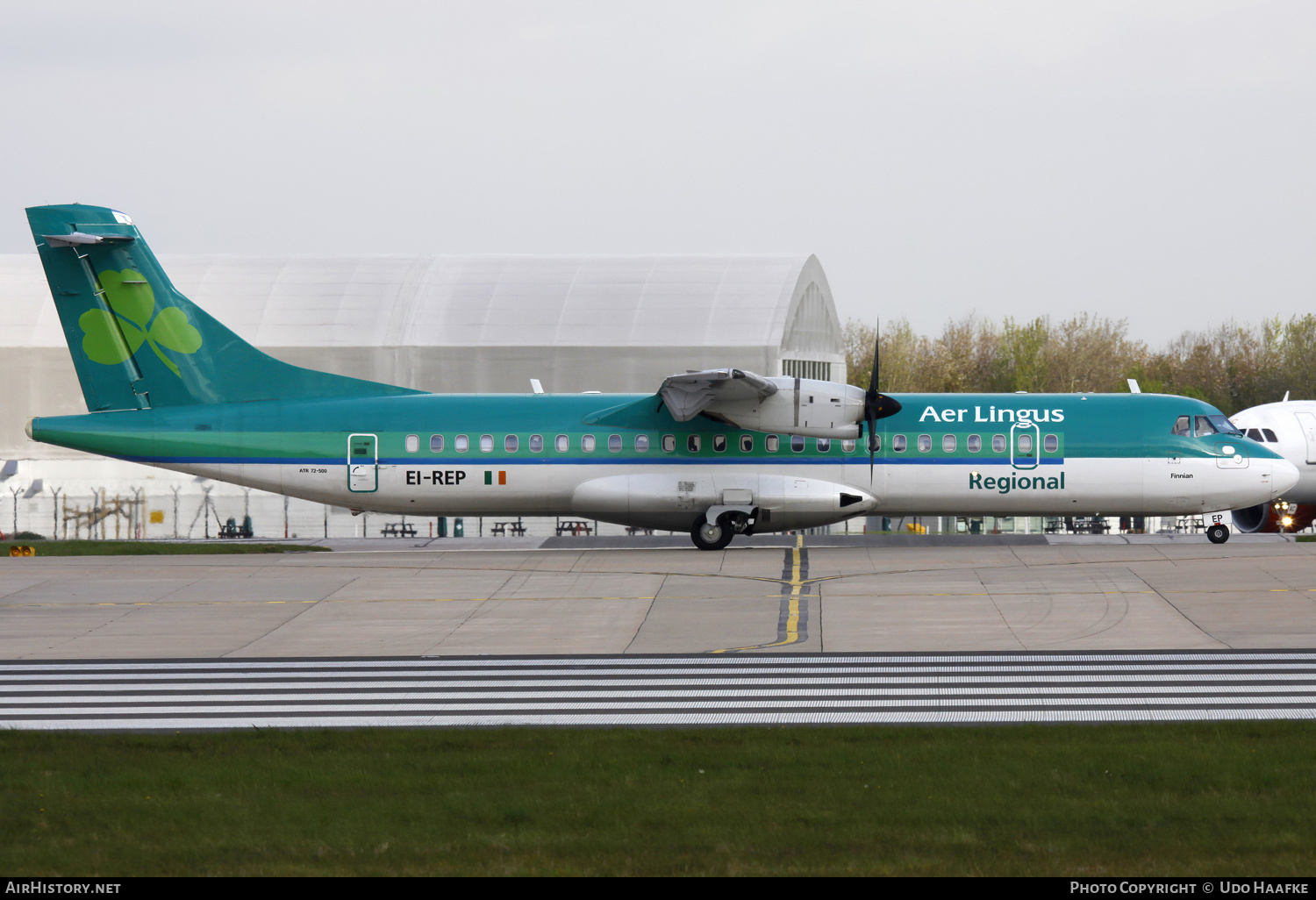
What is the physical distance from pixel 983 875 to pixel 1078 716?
238 inches

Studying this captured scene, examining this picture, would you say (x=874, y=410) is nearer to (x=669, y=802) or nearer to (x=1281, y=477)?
(x=1281, y=477)

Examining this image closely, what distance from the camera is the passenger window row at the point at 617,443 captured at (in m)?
31.5

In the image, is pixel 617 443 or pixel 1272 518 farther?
pixel 1272 518

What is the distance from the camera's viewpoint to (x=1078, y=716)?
544 inches

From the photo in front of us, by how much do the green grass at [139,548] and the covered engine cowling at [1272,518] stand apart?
26.0 metres

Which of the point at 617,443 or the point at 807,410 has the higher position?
the point at 807,410

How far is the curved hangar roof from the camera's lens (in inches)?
1972

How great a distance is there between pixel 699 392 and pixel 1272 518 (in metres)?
18.5

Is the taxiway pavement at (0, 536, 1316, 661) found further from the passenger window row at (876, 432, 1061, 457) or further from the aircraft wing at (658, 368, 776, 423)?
the aircraft wing at (658, 368, 776, 423)

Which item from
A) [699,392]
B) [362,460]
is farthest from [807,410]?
[362,460]

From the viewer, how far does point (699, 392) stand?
30.1m

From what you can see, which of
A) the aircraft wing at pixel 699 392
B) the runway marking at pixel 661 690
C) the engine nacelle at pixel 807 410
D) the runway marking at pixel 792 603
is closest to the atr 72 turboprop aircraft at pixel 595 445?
the engine nacelle at pixel 807 410

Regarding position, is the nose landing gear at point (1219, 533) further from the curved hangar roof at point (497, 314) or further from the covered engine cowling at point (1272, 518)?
the curved hangar roof at point (497, 314)

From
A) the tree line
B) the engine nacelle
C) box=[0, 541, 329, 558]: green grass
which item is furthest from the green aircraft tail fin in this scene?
the tree line
